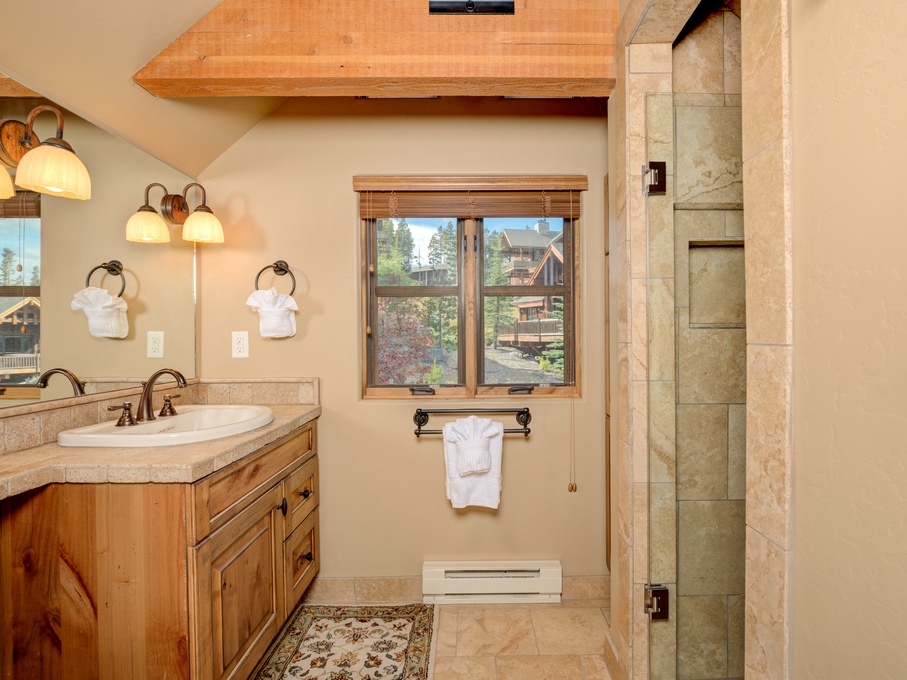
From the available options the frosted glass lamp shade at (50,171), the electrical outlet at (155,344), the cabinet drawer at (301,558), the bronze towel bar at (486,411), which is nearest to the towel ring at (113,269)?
the electrical outlet at (155,344)

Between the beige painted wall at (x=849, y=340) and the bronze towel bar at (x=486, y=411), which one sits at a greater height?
the beige painted wall at (x=849, y=340)

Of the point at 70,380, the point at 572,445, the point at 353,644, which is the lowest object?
the point at 353,644

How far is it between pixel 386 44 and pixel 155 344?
1532 millimetres

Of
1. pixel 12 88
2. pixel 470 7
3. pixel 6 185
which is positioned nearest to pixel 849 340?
pixel 470 7

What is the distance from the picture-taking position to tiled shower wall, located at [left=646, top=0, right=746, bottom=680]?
59.4 inches

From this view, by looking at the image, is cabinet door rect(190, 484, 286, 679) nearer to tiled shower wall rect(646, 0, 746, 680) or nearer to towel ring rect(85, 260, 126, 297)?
towel ring rect(85, 260, 126, 297)

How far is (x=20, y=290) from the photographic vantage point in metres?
1.38

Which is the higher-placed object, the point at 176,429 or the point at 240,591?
the point at 176,429

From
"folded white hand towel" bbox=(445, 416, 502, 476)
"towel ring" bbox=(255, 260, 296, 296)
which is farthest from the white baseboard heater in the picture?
"towel ring" bbox=(255, 260, 296, 296)

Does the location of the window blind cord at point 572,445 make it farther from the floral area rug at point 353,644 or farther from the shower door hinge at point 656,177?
the shower door hinge at point 656,177

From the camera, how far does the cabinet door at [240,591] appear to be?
1279 millimetres

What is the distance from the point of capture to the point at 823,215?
2.23 feet

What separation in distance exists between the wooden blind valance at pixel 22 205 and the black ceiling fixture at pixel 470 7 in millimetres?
1439

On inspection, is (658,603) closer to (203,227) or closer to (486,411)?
(486,411)
